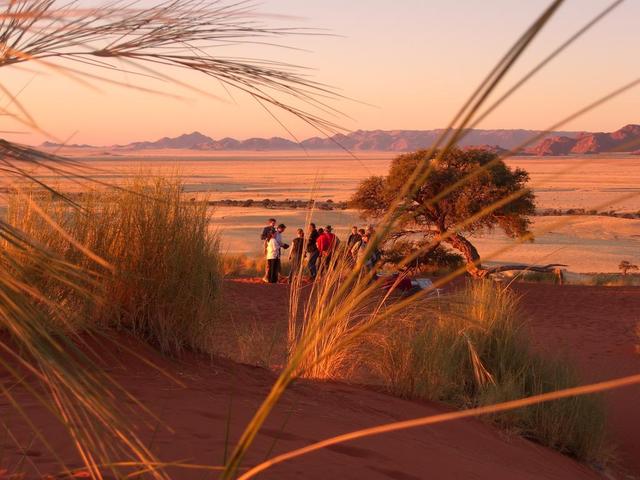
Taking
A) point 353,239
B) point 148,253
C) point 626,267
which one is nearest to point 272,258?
point 353,239

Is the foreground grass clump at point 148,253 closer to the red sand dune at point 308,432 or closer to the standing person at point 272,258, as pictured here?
the red sand dune at point 308,432

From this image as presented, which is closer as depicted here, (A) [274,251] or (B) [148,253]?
(B) [148,253]

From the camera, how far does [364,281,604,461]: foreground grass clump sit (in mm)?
8008

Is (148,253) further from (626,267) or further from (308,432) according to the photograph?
(626,267)

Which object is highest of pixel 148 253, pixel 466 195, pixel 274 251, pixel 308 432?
pixel 148 253

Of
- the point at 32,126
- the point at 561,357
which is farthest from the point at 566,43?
the point at 561,357

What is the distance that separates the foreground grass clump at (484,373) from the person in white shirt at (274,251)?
9.33 meters

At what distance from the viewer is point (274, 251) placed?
750 inches

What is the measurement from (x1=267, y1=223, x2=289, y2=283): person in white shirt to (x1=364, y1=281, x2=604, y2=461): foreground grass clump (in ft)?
30.6

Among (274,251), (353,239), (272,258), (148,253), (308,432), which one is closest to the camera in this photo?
(308,432)

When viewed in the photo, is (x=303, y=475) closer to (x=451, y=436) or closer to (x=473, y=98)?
(x=451, y=436)

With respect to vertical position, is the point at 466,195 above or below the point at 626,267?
above

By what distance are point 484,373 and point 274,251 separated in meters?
10.8

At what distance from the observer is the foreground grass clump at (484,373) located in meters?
8.01
